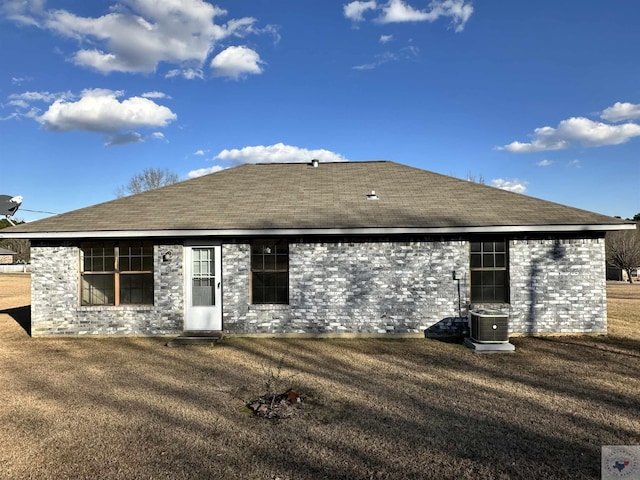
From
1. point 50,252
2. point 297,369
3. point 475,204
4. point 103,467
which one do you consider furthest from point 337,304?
point 50,252

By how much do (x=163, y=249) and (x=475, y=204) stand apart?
8.01m

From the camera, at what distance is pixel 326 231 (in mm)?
9000

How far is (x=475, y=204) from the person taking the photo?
33.1ft

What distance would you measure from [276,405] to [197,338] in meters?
4.42

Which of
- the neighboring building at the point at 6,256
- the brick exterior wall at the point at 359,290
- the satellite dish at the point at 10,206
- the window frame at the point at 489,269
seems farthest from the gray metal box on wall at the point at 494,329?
the neighboring building at the point at 6,256

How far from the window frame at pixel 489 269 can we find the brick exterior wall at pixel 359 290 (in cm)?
16

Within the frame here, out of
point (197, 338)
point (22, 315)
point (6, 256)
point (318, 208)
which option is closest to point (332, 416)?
point (197, 338)

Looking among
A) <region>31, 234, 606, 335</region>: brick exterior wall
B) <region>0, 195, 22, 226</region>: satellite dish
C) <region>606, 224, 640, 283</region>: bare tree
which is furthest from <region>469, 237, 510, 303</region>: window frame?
<region>606, 224, 640, 283</region>: bare tree

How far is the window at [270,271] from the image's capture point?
9.52 meters

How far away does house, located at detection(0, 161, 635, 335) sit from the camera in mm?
9164

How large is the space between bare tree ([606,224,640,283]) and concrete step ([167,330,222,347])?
31.9 meters

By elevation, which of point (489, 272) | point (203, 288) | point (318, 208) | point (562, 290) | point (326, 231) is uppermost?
point (318, 208)

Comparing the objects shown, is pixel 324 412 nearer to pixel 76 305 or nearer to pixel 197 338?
pixel 197 338

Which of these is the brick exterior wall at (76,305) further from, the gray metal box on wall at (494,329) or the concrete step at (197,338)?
the gray metal box on wall at (494,329)
